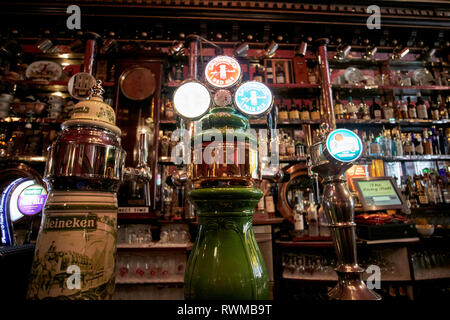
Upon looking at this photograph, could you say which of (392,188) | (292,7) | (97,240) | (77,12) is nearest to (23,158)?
(77,12)

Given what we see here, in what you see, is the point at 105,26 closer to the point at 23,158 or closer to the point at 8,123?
the point at 8,123

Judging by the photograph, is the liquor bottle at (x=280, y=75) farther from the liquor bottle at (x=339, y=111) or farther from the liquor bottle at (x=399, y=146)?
the liquor bottle at (x=399, y=146)

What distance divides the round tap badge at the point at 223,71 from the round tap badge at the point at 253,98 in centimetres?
29

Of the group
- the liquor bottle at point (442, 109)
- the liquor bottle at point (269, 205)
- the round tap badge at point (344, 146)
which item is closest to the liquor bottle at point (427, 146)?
the liquor bottle at point (442, 109)

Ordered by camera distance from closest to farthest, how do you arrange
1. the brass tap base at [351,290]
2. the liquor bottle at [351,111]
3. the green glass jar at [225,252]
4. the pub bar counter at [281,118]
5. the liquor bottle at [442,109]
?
1. the green glass jar at [225,252]
2. the brass tap base at [351,290]
3. the pub bar counter at [281,118]
4. the liquor bottle at [351,111]
5. the liquor bottle at [442,109]

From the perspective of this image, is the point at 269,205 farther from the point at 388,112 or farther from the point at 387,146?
the point at 388,112

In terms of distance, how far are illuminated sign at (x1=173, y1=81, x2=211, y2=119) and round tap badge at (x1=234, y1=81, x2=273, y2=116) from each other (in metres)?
0.16

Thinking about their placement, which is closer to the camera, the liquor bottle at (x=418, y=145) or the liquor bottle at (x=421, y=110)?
the liquor bottle at (x=418, y=145)

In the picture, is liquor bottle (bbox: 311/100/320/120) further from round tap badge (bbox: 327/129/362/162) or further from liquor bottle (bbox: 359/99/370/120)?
round tap badge (bbox: 327/129/362/162)

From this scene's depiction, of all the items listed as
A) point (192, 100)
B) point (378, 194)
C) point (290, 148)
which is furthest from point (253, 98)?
point (378, 194)

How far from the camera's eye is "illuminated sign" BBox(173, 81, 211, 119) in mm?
1192

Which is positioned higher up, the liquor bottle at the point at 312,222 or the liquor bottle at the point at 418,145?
the liquor bottle at the point at 418,145

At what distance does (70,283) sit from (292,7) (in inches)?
181

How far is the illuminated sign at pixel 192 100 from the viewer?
3.91 feet
